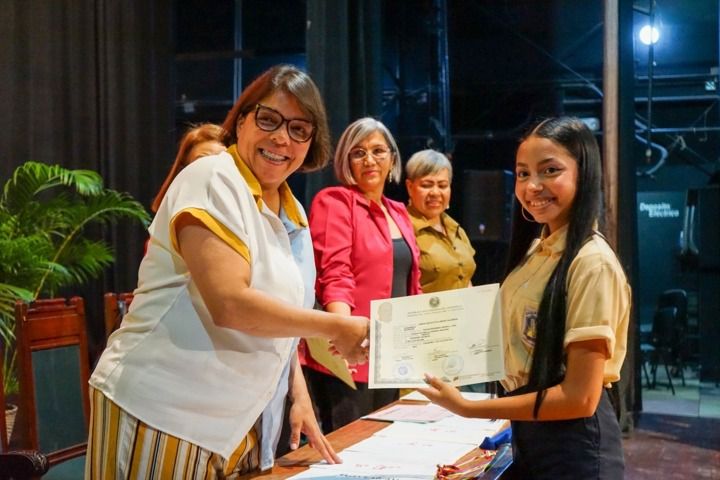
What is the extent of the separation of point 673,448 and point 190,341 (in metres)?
4.58

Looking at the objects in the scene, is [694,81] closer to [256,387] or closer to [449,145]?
[449,145]

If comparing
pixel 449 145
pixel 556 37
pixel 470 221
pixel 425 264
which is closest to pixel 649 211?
pixel 556 37

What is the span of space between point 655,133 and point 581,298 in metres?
8.94

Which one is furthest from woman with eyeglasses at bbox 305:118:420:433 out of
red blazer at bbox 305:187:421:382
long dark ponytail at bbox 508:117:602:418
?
long dark ponytail at bbox 508:117:602:418

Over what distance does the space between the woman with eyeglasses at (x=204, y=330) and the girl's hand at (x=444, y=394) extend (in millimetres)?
172

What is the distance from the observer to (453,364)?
1.47 m

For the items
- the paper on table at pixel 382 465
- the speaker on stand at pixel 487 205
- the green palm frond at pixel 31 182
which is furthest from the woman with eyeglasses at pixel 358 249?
the speaker on stand at pixel 487 205

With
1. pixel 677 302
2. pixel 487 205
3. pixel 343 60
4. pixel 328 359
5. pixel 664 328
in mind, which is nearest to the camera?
pixel 328 359

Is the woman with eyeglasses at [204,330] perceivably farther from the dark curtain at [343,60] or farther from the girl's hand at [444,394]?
the dark curtain at [343,60]

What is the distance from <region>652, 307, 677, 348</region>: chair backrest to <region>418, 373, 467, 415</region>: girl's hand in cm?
683

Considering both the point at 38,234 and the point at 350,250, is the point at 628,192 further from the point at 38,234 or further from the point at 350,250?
the point at 38,234

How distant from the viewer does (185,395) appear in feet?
4.52

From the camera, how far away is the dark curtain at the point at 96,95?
17.2ft

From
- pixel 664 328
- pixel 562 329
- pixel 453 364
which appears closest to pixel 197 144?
pixel 453 364
